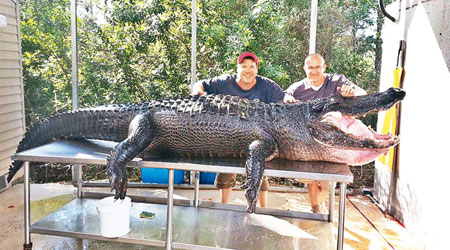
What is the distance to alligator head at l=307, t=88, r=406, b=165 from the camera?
6.93 ft

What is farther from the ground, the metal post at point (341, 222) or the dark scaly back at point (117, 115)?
the dark scaly back at point (117, 115)

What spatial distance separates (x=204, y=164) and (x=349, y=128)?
0.96m

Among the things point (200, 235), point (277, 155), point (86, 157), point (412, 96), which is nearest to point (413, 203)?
point (412, 96)

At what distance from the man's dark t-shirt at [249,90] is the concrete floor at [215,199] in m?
1.12

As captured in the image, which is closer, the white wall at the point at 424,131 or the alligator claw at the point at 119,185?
the alligator claw at the point at 119,185

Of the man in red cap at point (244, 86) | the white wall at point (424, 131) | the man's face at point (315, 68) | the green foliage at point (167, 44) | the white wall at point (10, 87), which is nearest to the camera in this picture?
the white wall at point (424, 131)

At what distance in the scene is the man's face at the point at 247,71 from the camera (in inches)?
125

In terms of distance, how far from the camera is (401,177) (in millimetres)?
3545


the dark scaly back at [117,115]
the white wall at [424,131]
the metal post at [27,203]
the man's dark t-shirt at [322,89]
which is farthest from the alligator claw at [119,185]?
the white wall at [424,131]

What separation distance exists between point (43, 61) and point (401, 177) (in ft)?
15.8

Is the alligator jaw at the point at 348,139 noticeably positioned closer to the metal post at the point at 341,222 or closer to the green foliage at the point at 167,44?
the metal post at the point at 341,222

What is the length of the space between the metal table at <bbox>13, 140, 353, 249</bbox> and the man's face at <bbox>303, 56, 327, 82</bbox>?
0.94 m

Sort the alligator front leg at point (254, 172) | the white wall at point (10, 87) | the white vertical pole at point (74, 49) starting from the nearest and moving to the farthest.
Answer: the alligator front leg at point (254, 172), the white wall at point (10, 87), the white vertical pole at point (74, 49)

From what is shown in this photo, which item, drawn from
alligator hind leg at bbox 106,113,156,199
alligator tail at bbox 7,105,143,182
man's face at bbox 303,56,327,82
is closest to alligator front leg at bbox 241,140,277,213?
alligator hind leg at bbox 106,113,156,199
